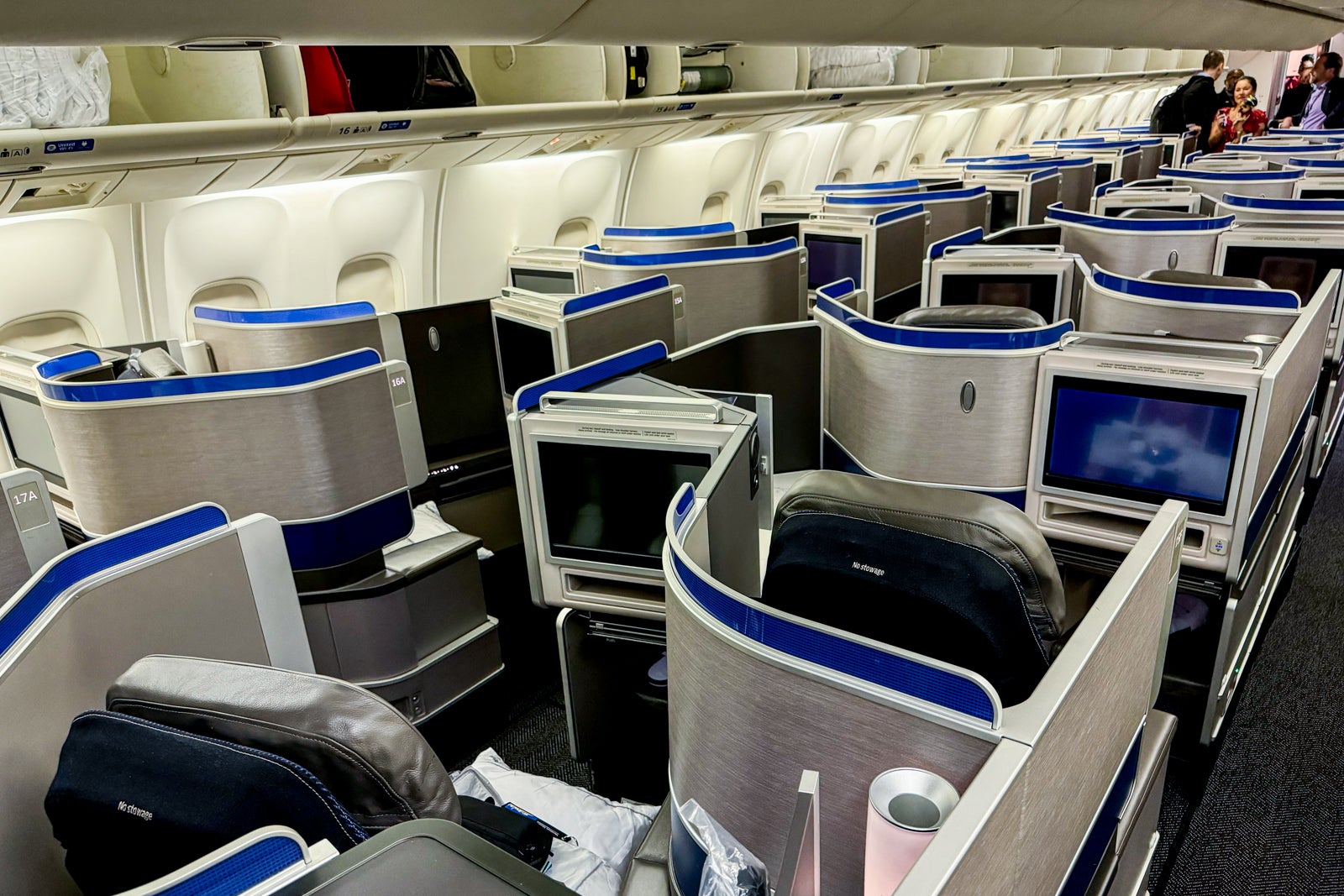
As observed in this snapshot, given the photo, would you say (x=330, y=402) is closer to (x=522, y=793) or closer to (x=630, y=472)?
(x=630, y=472)

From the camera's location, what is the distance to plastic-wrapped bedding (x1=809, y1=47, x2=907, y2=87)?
7.16 metres

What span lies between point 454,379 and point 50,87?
1700 mm

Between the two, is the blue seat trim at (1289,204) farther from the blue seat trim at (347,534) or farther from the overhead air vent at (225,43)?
the overhead air vent at (225,43)

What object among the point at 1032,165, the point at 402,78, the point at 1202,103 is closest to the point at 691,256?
the point at 402,78

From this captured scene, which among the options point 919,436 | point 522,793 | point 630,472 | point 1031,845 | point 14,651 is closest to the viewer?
point 1031,845

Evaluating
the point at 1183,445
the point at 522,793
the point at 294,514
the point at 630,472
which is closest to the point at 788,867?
the point at 522,793

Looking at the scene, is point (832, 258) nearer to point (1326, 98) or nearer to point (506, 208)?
point (506, 208)

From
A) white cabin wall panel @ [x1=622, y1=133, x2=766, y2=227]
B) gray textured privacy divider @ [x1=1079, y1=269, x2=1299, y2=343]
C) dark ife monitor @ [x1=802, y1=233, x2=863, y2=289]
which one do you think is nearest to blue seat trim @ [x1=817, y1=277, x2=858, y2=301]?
gray textured privacy divider @ [x1=1079, y1=269, x2=1299, y2=343]

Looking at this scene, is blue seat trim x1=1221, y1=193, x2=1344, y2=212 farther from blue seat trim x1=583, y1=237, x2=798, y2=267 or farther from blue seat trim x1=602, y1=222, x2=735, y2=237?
blue seat trim x1=602, y1=222, x2=735, y2=237

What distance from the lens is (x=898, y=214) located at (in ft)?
17.8

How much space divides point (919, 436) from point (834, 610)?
1.52 meters

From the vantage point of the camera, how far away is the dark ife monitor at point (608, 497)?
2373 millimetres

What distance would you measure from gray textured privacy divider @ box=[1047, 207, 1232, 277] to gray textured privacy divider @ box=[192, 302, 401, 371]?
3666mm

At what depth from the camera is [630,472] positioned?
7.91ft
